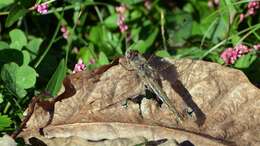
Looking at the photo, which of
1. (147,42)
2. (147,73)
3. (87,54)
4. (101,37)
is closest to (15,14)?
(87,54)

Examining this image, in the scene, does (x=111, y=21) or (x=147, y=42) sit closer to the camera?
(x=147, y=42)

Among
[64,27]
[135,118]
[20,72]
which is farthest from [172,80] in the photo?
[64,27]

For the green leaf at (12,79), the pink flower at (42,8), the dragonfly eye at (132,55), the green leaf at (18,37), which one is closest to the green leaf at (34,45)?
the green leaf at (18,37)

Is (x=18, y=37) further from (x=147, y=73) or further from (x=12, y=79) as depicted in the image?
(x=147, y=73)

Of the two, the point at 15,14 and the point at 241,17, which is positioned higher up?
the point at 15,14

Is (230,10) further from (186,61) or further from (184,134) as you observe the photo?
(184,134)

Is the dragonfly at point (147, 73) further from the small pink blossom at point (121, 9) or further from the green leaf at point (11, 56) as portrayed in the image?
the small pink blossom at point (121, 9)

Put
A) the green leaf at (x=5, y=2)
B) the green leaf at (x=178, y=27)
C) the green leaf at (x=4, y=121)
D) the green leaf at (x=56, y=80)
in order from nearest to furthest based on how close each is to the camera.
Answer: the green leaf at (x=4, y=121), the green leaf at (x=56, y=80), the green leaf at (x=5, y=2), the green leaf at (x=178, y=27)
